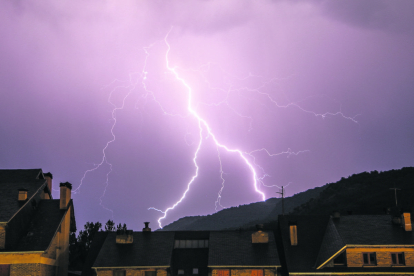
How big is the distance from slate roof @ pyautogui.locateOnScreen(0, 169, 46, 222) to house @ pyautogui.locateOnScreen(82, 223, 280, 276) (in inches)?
272

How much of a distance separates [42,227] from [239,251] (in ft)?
49.4

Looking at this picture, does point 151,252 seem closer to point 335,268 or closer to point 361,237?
point 335,268

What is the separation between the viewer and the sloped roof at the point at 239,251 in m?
29.7

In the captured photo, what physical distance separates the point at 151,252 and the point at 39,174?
13.7 metres

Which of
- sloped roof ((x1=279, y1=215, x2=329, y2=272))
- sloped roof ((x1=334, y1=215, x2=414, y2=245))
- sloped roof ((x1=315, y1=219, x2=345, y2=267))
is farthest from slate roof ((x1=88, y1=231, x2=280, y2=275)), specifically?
sloped roof ((x1=334, y1=215, x2=414, y2=245))

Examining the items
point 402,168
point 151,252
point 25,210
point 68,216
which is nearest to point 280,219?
point 151,252

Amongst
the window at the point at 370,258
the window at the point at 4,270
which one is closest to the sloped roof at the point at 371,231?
the window at the point at 370,258

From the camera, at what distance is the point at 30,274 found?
2773 cm

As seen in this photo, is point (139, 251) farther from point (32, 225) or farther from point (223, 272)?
point (32, 225)

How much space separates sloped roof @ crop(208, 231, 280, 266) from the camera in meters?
29.7

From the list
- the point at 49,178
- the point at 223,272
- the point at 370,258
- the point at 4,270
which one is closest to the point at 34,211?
the point at 4,270

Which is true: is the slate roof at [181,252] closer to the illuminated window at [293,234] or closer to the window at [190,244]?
the window at [190,244]

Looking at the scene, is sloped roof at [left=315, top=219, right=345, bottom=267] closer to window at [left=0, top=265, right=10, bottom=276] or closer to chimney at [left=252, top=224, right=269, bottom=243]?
chimney at [left=252, top=224, right=269, bottom=243]

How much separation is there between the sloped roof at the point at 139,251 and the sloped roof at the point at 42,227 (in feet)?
A: 13.1
